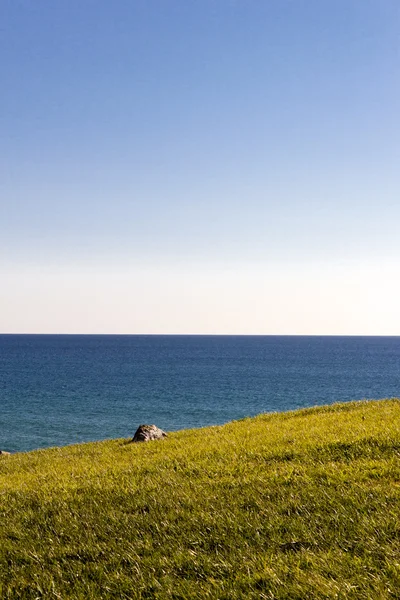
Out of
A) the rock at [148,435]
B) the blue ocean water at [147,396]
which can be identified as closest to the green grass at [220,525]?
the rock at [148,435]

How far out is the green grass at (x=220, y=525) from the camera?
250 inches

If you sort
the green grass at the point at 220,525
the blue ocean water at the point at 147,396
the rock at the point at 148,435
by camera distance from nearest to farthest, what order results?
1. the green grass at the point at 220,525
2. the rock at the point at 148,435
3. the blue ocean water at the point at 147,396

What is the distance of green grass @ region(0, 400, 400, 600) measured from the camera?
Answer: 636 cm

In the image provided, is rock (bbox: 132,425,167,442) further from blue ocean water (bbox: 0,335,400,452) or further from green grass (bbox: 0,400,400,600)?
blue ocean water (bbox: 0,335,400,452)

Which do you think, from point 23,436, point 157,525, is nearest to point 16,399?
point 23,436

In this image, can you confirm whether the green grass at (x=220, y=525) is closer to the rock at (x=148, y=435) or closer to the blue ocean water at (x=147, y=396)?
the rock at (x=148, y=435)

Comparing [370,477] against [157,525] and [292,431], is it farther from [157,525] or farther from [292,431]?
[292,431]

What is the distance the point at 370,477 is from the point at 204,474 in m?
3.65

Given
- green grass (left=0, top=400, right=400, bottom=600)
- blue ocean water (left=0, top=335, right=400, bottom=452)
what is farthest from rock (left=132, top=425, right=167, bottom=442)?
blue ocean water (left=0, top=335, right=400, bottom=452)

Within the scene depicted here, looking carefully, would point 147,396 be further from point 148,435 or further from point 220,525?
point 220,525

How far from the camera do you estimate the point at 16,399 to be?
267 ft

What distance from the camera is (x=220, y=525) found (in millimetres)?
8062

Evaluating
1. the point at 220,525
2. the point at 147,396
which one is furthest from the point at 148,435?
the point at 147,396

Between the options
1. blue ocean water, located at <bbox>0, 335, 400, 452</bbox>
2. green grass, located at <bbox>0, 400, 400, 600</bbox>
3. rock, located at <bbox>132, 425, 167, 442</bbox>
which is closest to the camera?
green grass, located at <bbox>0, 400, 400, 600</bbox>
